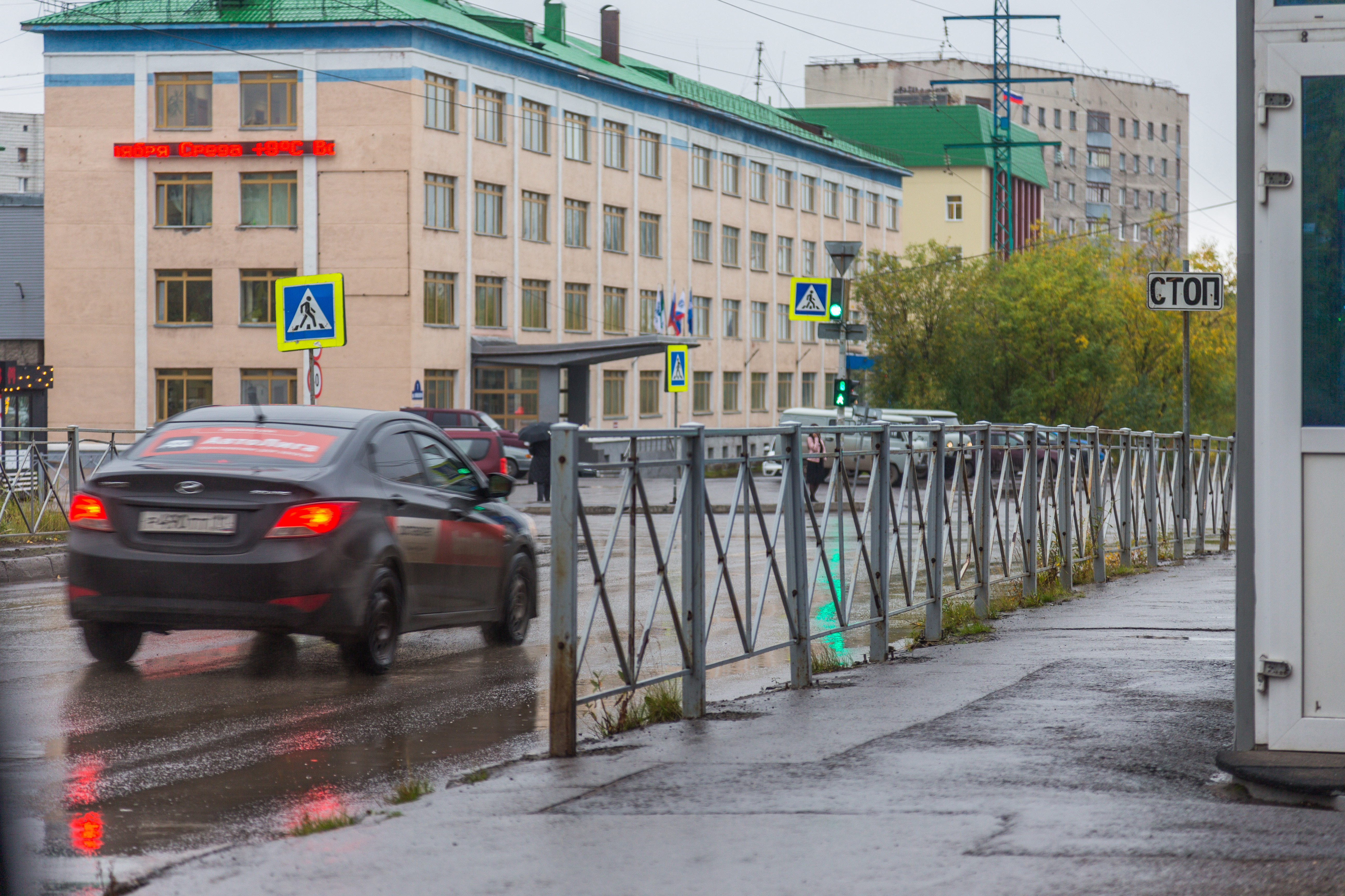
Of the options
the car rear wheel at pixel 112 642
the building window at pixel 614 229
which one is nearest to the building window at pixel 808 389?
the building window at pixel 614 229

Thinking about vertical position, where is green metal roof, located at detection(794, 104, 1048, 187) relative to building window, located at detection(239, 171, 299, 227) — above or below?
above

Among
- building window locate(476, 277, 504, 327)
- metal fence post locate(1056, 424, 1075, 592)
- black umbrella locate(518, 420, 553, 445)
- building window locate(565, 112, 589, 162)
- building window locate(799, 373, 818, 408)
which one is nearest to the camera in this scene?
metal fence post locate(1056, 424, 1075, 592)

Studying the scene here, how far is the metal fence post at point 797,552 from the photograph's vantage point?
8469mm

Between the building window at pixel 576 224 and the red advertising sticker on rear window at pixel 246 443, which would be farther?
the building window at pixel 576 224

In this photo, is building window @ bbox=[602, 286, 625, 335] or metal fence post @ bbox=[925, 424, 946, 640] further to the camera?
building window @ bbox=[602, 286, 625, 335]

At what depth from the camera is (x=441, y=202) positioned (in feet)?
160

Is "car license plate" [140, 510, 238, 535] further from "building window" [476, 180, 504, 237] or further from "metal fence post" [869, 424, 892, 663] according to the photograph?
"building window" [476, 180, 504, 237]

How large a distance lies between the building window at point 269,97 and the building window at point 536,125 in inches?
298

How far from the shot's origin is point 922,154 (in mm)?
94312

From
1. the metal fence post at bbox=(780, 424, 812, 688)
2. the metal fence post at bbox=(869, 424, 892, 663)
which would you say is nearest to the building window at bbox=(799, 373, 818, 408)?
the metal fence post at bbox=(869, 424, 892, 663)

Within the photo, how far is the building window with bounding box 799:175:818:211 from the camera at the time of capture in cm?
7181

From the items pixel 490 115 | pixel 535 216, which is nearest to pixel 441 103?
pixel 490 115

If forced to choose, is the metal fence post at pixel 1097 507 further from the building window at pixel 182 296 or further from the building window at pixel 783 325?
the building window at pixel 783 325

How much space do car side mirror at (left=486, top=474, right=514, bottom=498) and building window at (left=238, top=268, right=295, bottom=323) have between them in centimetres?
3908
